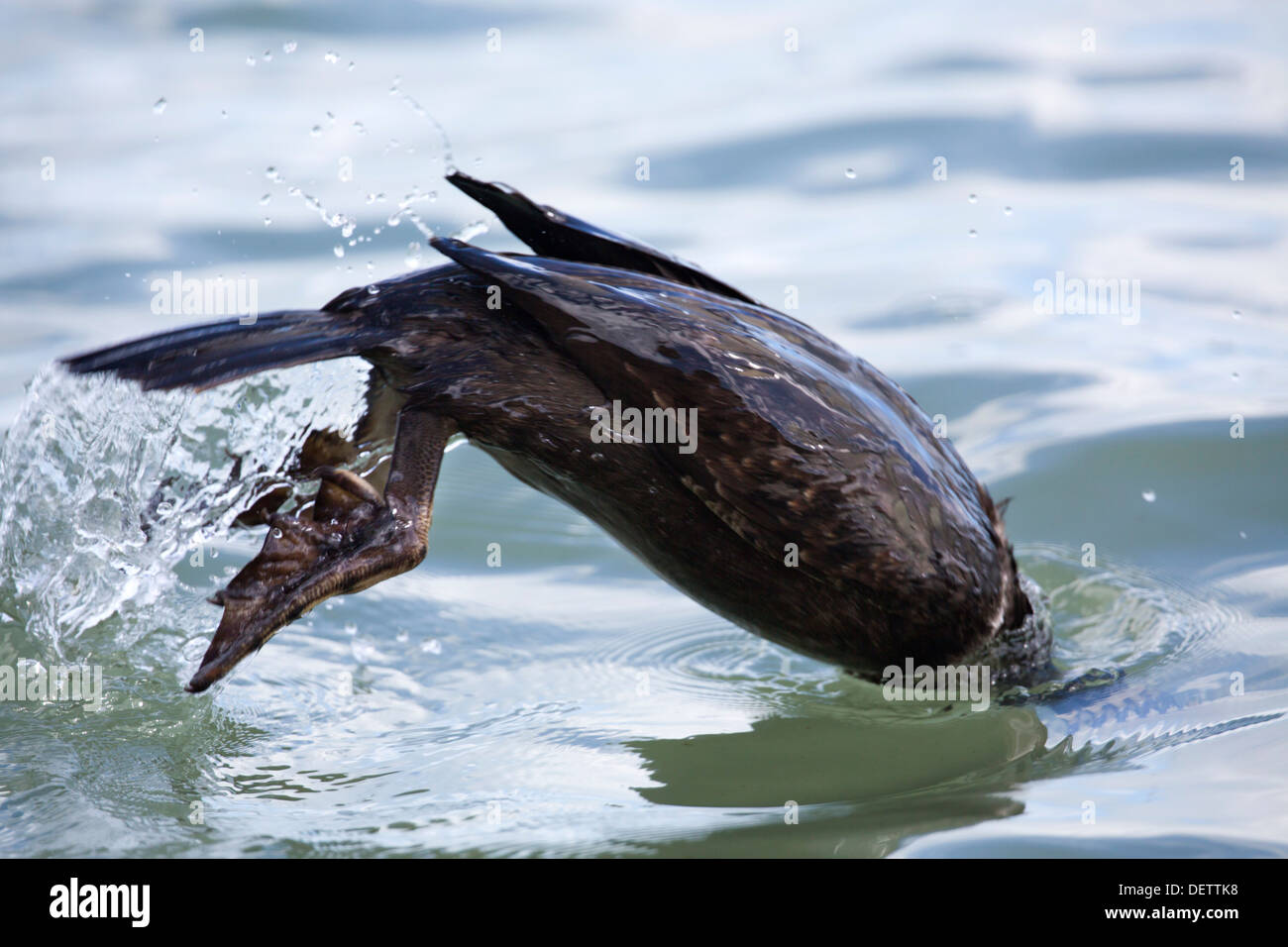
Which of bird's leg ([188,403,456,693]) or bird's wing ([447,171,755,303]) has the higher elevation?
bird's wing ([447,171,755,303])

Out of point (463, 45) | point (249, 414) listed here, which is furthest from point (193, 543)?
point (463, 45)

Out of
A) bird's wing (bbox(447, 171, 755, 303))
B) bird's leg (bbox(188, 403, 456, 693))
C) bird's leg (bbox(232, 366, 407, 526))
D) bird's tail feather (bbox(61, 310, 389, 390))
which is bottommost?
bird's leg (bbox(188, 403, 456, 693))

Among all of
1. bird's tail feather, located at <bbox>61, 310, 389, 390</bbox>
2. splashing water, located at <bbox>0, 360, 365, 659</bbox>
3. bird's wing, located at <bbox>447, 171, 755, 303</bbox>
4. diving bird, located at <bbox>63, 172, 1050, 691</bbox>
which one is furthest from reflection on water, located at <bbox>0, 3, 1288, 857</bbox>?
bird's wing, located at <bbox>447, 171, 755, 303</bbox>

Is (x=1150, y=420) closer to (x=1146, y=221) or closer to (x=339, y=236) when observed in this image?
(x=1146, y=221)

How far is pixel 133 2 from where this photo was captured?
8.54m

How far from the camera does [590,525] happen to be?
4.73 metres

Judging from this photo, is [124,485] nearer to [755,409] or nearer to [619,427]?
[619,427]

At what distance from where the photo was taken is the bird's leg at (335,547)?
2.65 meters

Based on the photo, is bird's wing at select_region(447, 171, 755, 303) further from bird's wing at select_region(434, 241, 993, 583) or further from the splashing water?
the splashing water

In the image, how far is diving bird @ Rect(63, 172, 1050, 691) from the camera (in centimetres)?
277

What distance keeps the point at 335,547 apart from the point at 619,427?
607mm

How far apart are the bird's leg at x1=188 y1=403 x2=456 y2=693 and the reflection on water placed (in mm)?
365

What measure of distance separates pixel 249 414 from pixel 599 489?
3.25 ft

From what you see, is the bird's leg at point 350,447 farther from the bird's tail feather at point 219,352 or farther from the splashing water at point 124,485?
the bird's tail feather at point 219,352
